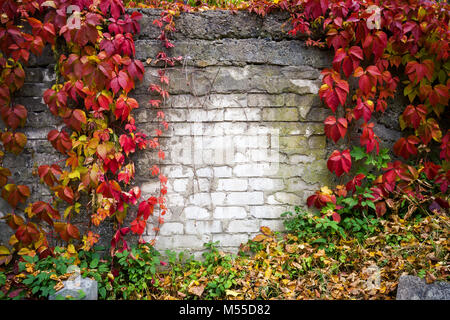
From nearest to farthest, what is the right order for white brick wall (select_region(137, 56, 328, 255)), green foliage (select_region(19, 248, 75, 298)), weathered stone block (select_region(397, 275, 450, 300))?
weathered stone block (select_region(397, 275, 450, 300))
green foliage (select_region(19, 248, 75, 298))
white brick wall (select_region(137, 56, 328, 255))

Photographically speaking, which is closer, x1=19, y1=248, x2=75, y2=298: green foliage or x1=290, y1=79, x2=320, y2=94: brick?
x1=19, y1=248, x2=75, y2=298: green foliage

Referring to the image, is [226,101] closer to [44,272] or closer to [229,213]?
[229,213]

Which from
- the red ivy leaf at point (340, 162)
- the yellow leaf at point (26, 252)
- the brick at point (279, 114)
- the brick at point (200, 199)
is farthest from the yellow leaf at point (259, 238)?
the yellow leaf at point (26, 252)

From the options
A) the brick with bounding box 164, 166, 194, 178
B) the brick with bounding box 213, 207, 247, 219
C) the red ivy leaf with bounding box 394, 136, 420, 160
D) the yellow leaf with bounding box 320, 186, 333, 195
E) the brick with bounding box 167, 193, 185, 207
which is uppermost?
the red ivy leaf with bounding box 394, 136, 420, 160

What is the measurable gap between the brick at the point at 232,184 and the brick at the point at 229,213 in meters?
0.20

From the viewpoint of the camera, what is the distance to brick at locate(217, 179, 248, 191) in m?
3.08

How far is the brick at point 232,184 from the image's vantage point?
121 inches

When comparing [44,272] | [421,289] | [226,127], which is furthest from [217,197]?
[421,289]

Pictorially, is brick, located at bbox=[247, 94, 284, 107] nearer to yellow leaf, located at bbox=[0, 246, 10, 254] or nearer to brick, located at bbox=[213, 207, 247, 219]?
brick, located at bbox=[213, 207, 247, 219]

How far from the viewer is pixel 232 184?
122 inches

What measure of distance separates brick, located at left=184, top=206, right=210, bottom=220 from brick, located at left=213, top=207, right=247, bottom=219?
9 centimetres

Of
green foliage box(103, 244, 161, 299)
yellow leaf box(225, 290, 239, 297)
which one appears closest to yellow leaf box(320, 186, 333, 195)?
yellow leaf box(225, 290, 239, 297)

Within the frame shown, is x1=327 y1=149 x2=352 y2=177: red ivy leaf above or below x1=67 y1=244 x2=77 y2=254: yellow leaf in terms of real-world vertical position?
above

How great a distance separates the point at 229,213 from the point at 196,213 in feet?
1.06
